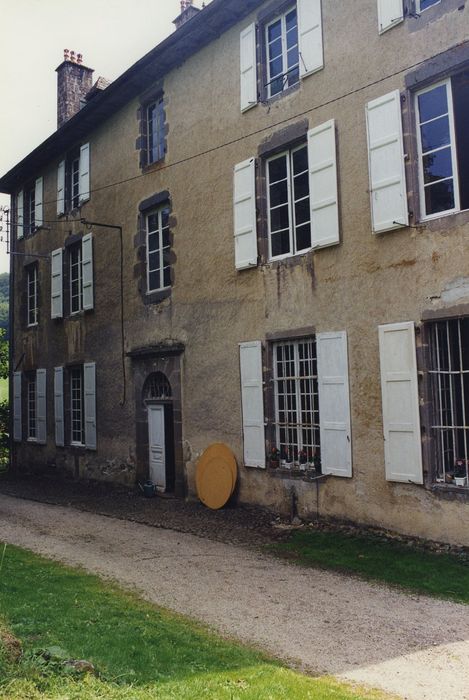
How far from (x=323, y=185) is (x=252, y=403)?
3.40 metres

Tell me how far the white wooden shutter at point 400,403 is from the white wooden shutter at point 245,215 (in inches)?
113

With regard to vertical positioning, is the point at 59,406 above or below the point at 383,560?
above

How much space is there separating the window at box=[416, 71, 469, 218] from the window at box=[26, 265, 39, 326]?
1188cm

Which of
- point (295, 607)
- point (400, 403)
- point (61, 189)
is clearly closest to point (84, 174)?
point (61, 189)

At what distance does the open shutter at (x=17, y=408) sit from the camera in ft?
57.3

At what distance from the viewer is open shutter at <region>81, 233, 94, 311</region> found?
14.2m

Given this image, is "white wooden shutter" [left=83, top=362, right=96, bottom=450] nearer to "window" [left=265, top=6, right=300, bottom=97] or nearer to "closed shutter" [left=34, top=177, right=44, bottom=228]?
"closed shutter" [left=34, top=177, right=44, bottom=228]

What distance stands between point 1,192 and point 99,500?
11083 mm

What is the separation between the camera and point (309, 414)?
9117mm

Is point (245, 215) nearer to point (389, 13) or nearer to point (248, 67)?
point (248, 67)

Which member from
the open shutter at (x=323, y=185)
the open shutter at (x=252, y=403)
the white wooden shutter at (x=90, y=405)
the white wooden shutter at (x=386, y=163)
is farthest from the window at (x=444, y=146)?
the white wooden shutter at (x=90, y=405)

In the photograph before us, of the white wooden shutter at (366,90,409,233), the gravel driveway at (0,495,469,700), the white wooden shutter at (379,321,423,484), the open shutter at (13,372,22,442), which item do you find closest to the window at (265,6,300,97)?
the white wooden shutter at (366,90,409,233)

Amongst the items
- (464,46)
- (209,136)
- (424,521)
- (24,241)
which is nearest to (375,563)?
(424,521)

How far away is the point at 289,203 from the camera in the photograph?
9.54 metres
